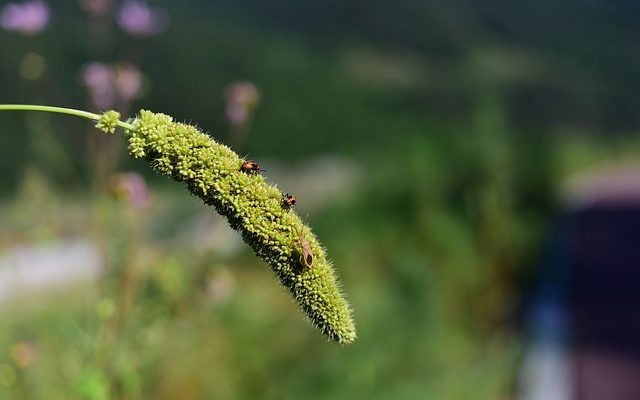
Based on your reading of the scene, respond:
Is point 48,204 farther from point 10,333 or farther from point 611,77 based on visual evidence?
point 611,77

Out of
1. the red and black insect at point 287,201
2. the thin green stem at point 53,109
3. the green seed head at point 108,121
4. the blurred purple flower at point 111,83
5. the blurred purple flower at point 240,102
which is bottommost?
the thin green stem at point 53,109

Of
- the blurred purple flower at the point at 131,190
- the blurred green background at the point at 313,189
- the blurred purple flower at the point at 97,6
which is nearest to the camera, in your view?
the blurred purple flower at the point at 131,190

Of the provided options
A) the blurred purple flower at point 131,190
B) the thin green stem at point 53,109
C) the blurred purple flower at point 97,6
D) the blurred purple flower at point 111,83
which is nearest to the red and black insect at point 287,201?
the thin green stem at point 53,109

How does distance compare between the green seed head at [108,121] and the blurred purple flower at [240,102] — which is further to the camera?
the blurred purple flower at [240,102]

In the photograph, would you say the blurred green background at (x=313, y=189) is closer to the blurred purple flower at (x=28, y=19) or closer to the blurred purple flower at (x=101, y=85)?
the blurred purple flower at (x=101, y=85)

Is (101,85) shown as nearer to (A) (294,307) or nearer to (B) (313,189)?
(A) (294,307)

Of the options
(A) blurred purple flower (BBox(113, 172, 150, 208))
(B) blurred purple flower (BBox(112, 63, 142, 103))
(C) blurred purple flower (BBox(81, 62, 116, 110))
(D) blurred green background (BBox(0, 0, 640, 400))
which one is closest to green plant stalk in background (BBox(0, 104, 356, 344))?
(D) blurred green background (BBox(0, 0, 640, 400))

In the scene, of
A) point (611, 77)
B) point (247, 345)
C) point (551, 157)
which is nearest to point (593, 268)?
point (551, 157)
